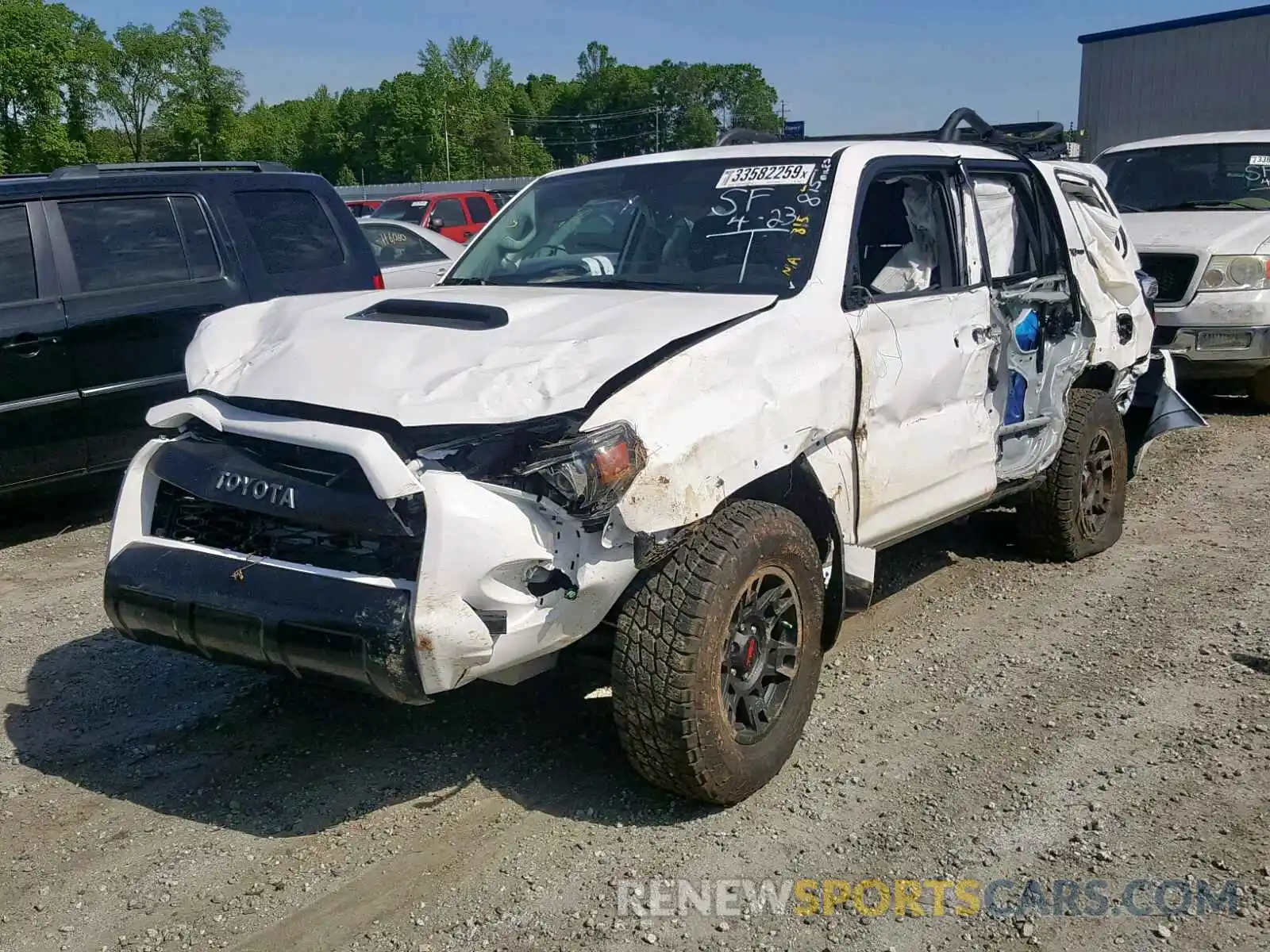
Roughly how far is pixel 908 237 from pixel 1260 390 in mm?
5670

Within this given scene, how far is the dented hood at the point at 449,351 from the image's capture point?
324 cm

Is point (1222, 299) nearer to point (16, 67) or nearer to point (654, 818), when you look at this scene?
point (654, 818)

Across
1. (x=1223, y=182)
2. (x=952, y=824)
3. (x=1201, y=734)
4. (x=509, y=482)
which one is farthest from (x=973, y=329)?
(x=1223, y=182)

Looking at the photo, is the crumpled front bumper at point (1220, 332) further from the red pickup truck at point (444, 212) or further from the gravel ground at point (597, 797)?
the red pickup truck at point (444, 212)

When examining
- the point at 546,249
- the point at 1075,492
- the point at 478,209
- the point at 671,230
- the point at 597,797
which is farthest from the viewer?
the point at 478,209

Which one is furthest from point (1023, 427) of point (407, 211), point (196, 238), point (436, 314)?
point (407, 211)

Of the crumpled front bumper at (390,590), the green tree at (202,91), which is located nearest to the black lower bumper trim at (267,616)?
the crumpled front bumper at (390,590)

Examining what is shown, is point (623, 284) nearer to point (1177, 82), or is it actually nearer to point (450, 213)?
point (450, 213)

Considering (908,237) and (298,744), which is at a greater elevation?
(908,237)

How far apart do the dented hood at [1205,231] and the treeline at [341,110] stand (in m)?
65.8

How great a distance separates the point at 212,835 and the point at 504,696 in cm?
117

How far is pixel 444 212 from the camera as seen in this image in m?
20.5

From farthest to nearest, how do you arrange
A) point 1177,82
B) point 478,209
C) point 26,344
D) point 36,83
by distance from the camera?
point 36,83 → point 1177,82 → point 478,209 → point 26,344

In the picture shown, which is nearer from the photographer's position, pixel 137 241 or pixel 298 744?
pixel 298 744
